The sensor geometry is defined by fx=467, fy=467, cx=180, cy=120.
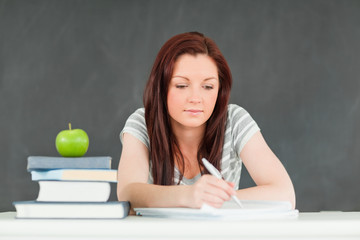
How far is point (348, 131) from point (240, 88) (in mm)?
794

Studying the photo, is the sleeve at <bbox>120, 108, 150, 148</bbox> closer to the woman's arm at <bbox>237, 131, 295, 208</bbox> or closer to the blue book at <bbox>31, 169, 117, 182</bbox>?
the woman's arm at <bbox>237, 131, 295, 208</bbox>

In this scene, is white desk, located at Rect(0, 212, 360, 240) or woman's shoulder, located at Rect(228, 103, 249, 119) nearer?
white desk, located at Rect(0, 212, 360, 240)

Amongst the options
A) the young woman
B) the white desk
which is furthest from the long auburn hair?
the white desk

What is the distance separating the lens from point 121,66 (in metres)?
3.21

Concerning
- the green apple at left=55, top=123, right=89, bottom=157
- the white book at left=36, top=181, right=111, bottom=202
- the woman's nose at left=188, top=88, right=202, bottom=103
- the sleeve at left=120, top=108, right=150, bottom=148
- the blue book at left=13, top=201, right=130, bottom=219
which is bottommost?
the blue book at left=13, top=201, right=130, bottom=219

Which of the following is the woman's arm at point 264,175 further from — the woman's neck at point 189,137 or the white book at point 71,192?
the white book at point 71,192

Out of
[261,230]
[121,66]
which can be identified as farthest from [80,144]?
[121,66]

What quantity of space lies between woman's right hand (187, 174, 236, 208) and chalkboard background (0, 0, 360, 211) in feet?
7.23

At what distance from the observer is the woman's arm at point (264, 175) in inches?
55.9

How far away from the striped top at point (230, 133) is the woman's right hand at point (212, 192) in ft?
2.39

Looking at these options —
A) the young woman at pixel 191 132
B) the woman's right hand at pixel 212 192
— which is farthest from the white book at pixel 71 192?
the young woman at pixel 191 132

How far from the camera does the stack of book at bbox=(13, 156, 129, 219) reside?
0.82 m

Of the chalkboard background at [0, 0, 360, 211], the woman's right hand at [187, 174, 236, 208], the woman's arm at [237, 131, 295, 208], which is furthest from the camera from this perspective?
the chalkboard background at [0, 0, 360, 211]

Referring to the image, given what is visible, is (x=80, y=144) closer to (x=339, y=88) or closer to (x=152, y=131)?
(x=152, y=131)
